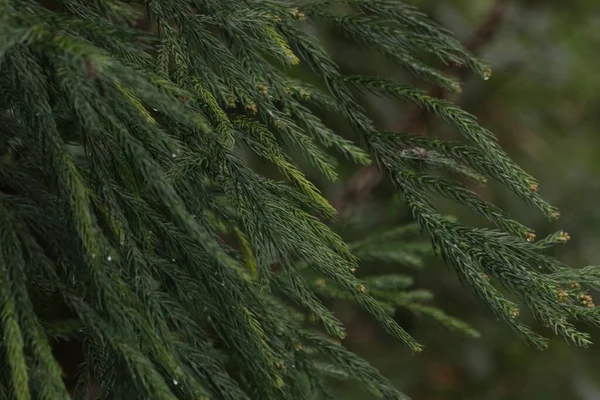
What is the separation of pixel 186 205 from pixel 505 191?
253 cm

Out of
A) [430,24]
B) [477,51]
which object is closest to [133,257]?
[430,24]

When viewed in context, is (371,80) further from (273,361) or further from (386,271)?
(386,271)

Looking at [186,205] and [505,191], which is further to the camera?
[505,191]

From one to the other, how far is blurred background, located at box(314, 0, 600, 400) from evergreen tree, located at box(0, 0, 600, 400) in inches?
65.0

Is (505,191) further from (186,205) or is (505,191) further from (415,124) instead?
(186,205)

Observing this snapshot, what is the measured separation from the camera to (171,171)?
1.09m

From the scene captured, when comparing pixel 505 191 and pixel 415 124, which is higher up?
pixel 415 124

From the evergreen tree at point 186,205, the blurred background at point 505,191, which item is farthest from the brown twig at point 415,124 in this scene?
the evergreen tree at point 186,205

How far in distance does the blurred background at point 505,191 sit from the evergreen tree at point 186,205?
165 centimetres

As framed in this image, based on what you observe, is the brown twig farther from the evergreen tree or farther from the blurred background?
the evergreen tree

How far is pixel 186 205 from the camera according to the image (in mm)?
1176

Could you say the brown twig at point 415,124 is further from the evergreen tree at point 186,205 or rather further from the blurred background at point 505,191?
the evergreen tree at point 186,205

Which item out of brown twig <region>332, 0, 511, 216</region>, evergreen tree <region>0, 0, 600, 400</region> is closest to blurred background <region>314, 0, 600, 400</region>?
brown twig <region>332, 0, 511, 216</region>

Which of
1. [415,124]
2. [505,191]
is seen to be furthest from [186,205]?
[505,191]
